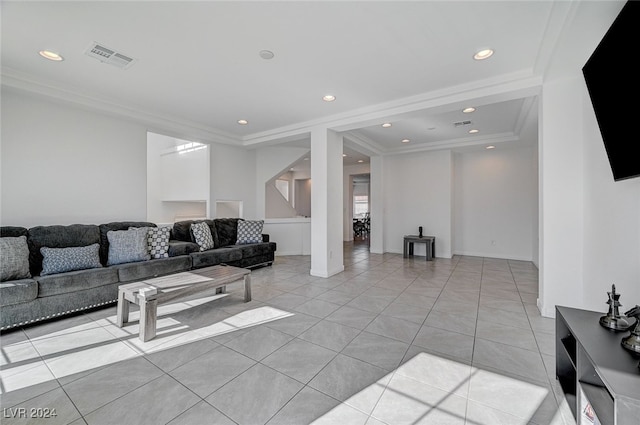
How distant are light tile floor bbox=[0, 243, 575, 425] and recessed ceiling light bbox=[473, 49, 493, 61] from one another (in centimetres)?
271

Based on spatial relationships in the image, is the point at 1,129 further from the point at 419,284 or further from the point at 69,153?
the point at 419,284

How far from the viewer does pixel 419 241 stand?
6242 mm

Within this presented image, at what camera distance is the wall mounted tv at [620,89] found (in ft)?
5.00

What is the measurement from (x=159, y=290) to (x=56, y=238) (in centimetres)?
181

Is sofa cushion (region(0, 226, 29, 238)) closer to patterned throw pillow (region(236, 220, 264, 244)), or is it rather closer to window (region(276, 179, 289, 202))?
patterned throw pillow (region(236, 220, 264, 244))

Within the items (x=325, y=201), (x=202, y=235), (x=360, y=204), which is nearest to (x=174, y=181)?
(x=202, y=235)

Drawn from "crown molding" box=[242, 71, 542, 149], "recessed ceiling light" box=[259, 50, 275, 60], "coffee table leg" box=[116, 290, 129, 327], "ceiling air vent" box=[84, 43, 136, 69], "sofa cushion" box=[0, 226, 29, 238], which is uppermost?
"ceiling air vent" box=[84, 43, 136, 69]

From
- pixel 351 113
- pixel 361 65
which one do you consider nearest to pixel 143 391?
pixel 361 65

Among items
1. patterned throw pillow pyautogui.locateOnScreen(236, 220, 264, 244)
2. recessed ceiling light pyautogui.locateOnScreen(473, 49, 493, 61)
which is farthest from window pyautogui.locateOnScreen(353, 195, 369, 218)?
recessed ceiling light pyautogui.locateOnScreen(473, 49, 493, 61)

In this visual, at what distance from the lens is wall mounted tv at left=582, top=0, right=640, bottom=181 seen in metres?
1.52

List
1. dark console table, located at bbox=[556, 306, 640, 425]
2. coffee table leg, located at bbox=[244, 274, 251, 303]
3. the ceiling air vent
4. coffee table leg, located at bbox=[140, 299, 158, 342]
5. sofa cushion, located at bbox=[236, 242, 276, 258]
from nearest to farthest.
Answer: dark console table, located at bbox=[556, 306, 640, 425], coffee table leg, located at bbox=[140, 299, 158, 342], the ceiling air vent, coffee table leg, located at bbox=[244, 274, 251, 303], sofa cushion, located at bbox=[236, 242, 276, 258]

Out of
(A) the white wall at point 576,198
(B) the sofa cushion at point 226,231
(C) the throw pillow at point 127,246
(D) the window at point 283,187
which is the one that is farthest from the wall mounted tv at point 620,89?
(D) the window at point 283,187

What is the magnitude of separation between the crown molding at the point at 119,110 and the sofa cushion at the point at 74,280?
2206 mm

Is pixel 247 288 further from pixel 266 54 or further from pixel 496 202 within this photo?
pixel 496 202
